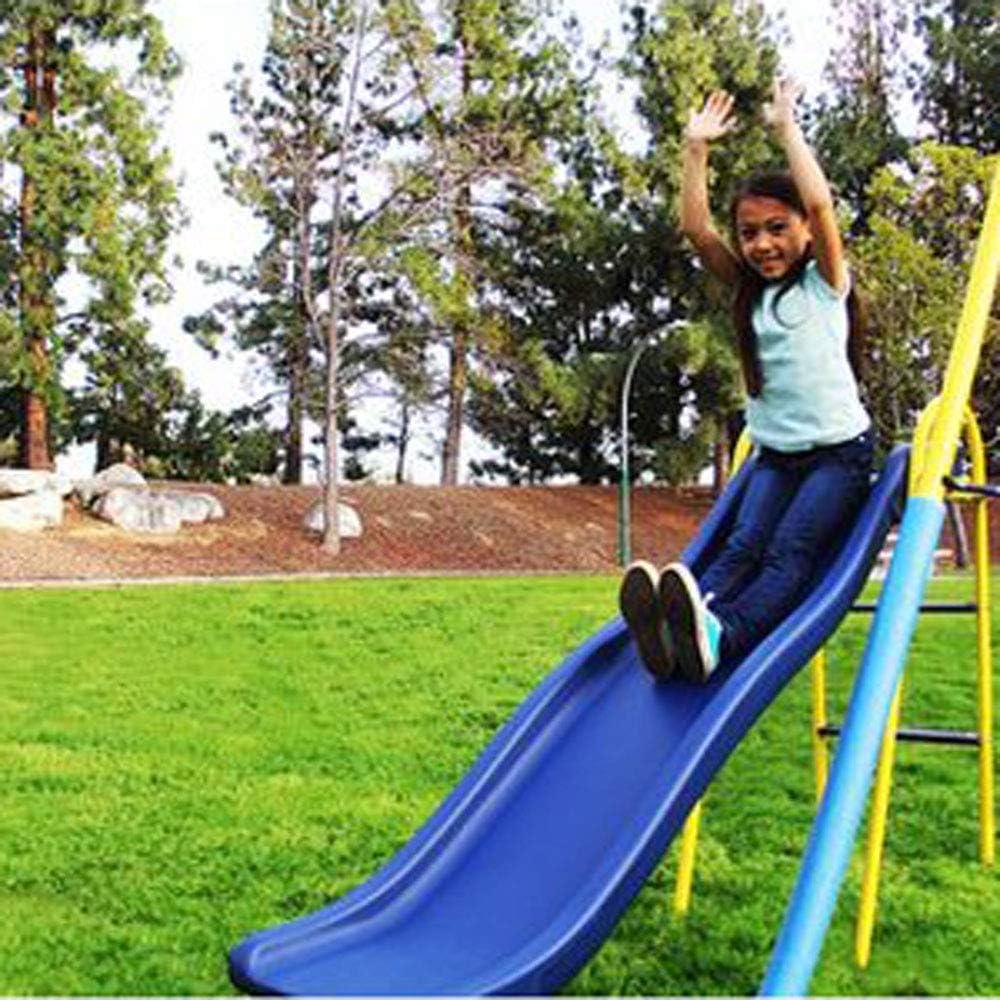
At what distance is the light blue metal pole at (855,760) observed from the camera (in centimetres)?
289

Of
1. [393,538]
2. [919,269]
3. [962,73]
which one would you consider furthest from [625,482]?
[962,73]

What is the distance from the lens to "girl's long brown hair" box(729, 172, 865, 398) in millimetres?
4348

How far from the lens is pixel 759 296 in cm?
450

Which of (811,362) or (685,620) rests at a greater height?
(811,362)

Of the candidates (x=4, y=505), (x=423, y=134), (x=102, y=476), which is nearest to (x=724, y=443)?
(x=423, y=134)

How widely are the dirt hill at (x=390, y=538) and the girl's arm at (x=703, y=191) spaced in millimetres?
16762

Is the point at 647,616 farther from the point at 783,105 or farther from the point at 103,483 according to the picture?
the point at 103,483

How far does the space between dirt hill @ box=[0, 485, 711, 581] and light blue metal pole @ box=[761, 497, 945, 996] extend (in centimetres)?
1794

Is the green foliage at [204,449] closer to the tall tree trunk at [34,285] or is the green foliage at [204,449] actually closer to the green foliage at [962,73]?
the tall tree trunk at [34,285]

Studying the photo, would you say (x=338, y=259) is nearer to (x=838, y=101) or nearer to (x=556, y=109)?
(x=556, y=109)

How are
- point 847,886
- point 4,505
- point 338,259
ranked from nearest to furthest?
point 847,886, point 4,505, point 338,259

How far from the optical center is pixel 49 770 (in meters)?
7.27

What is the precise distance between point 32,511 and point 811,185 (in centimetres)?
2036

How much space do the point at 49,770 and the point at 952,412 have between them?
4.98m
